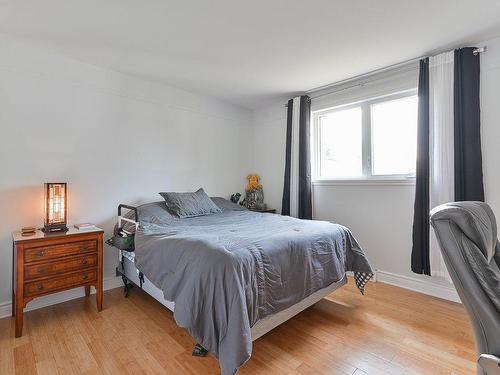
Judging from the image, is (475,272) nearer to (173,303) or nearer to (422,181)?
(173,303)

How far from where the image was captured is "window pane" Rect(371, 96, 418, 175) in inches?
115

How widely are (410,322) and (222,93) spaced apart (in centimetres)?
335

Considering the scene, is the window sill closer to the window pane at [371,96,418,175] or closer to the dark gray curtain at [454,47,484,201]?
the window pane at [371,96,418,175]

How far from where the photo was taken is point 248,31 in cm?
221

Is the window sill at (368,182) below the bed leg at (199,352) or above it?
above

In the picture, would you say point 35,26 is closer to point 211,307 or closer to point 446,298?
point 211,307

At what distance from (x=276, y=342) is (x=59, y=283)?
180 cm

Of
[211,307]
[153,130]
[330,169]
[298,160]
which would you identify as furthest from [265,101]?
[211,307]

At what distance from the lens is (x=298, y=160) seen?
3.69 m

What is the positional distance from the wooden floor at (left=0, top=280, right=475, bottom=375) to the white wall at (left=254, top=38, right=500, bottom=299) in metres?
0.53

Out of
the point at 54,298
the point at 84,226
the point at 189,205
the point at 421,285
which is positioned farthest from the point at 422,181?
the point at 54,298

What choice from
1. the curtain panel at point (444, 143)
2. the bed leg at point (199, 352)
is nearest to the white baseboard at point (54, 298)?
the bed leg at point (199, 352)

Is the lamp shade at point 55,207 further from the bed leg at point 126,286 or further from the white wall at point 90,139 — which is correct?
the bed leg at point 126,286

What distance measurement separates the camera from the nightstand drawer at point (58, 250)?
6.58 feet
